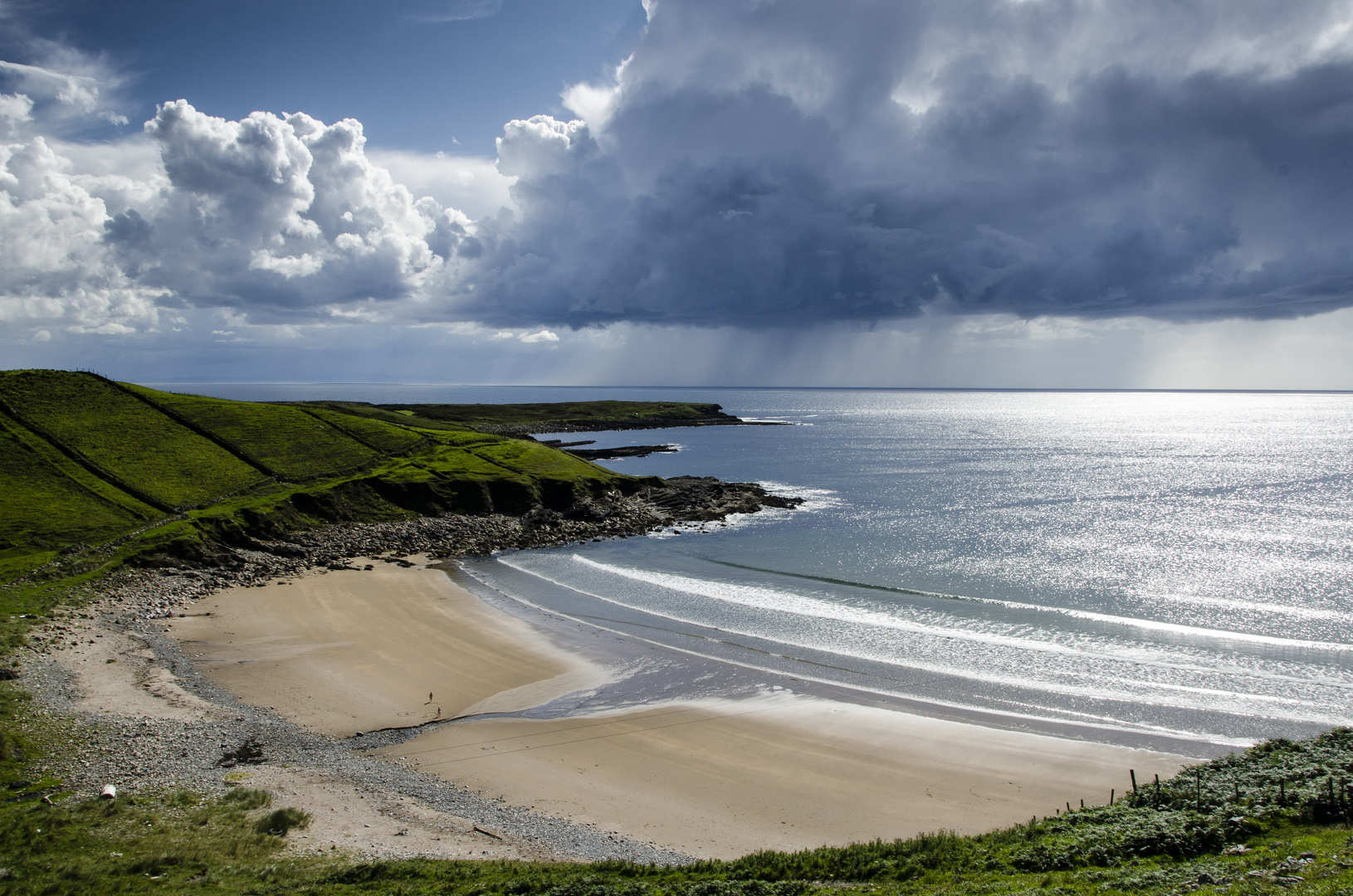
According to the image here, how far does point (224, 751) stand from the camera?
24.0 meters

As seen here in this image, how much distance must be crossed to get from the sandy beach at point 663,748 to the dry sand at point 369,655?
5.0 inches

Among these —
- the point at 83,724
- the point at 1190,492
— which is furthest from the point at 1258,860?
the point at 1190,492

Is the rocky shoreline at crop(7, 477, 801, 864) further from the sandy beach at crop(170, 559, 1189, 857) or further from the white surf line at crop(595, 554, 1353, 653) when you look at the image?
the white surf line at crop(595, 554, 1353, 653)

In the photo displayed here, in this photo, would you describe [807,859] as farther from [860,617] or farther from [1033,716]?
[860,617]

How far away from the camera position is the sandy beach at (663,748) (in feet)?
72.5

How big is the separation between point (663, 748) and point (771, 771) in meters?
4.38

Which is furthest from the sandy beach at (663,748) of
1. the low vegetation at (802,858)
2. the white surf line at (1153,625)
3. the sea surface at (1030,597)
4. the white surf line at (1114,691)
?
the white surf line at (1153,625)

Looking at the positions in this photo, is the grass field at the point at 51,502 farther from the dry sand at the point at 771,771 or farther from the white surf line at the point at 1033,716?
the white surf line at the point at 1033,716

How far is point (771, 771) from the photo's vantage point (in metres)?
25.2

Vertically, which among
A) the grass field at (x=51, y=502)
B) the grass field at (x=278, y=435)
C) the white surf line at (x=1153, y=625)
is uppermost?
the grass field at (x=278, y=435)

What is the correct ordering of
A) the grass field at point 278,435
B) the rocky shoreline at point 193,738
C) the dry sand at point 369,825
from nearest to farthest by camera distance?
the dry sand at point 369,825, the rocky shoreline at point 193,738, the grass field at point 278,435

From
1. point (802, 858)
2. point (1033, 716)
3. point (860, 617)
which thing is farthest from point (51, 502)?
point (1033, 716)

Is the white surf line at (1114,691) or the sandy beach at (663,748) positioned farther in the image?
the white surf line at (1114,691)

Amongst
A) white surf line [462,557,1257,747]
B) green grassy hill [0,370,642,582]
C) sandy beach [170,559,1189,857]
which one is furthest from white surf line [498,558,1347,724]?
green grassy hill [0,370,642,582]
